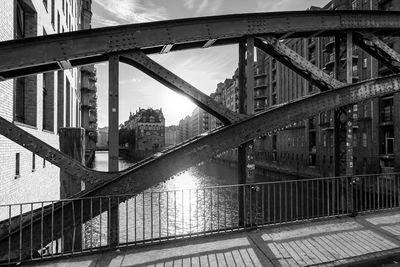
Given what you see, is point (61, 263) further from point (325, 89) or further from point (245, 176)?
point (325, 89)

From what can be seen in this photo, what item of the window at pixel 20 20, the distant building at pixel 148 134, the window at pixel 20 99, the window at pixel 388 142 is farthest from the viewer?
the distant building at pixel 148 134

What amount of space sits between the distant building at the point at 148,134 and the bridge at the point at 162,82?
91.5 metres

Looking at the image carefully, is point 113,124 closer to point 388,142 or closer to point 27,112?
point 27,112

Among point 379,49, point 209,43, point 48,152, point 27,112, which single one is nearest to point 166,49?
point 209,43

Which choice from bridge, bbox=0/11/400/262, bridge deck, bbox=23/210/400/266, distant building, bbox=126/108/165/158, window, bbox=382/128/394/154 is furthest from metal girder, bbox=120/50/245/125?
distant building, bbox=126/108/165/158

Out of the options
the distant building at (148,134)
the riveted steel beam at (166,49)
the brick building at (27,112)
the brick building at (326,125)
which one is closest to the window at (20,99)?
the brick building at (27,112)

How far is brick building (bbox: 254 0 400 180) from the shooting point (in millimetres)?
26781

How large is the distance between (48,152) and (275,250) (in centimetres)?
435

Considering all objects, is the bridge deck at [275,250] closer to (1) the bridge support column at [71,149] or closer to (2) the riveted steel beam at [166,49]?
(1) the bridge support column at [71,149]

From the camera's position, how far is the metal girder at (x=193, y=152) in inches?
180

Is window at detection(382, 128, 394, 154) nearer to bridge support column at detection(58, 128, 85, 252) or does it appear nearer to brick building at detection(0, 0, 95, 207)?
brick building at detection(0, 0, 95, 207)

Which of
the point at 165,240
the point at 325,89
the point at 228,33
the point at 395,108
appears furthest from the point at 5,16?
the point at 395,108

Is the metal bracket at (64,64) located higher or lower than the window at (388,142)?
higher

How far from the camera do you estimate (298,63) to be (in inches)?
252
